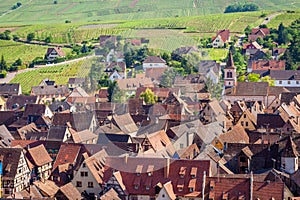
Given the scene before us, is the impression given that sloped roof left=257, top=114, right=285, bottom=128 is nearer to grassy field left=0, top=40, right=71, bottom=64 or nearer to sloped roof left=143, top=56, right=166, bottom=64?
sloped roof left=143, top=56, right=166, bottom=64

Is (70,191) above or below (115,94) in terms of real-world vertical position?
above

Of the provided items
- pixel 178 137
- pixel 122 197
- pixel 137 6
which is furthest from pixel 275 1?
pixel 122 197

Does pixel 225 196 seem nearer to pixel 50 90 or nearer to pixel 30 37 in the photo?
pixel 50 90

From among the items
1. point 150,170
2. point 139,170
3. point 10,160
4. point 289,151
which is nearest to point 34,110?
point 10,160

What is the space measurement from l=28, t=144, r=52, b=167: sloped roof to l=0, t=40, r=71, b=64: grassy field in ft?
150

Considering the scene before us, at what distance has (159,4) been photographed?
219ft

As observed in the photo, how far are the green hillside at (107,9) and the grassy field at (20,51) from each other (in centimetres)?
903

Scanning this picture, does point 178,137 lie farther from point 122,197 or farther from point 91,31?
point 91,31

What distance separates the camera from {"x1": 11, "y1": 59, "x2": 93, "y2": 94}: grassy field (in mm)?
68319

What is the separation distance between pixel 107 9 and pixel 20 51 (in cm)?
1265

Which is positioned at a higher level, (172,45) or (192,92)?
(172,45)

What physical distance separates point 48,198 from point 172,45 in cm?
2626

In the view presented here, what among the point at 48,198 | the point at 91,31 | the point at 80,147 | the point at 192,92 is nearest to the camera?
the point at 48,198

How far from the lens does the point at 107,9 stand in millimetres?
86812
